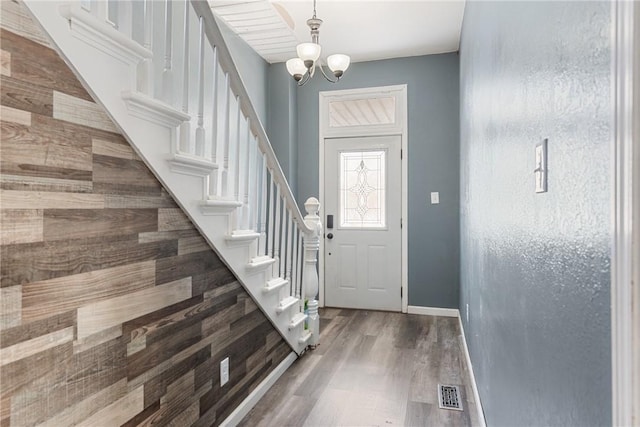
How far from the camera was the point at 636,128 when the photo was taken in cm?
49

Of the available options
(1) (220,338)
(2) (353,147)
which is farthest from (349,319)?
(1) (220,338)

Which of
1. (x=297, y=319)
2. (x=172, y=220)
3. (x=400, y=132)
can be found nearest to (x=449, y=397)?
(x=297, y=319)

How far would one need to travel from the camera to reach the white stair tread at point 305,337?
10.4ft

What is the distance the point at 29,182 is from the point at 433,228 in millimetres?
3949

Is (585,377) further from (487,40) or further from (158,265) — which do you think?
(487,40)

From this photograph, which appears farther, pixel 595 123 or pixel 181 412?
pixel 181 412

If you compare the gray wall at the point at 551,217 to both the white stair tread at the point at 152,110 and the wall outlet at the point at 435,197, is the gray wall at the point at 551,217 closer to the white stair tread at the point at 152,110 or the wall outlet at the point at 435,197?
the white stair tread at the point at 152,110

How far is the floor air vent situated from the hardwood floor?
0.03 meters

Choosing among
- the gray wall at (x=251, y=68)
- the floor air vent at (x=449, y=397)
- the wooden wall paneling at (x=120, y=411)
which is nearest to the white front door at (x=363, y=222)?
the gray wall at (x=251, y=68)

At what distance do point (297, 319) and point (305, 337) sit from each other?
0.27 metres

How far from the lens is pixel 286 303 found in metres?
2.83

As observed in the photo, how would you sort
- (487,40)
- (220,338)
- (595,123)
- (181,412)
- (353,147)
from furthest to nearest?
(353,147) → (220,338) → (487,40) → (181,412) → (595,123)

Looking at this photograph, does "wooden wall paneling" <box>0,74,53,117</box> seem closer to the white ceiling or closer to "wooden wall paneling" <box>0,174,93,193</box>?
"wooden wall paneling" <box>0,174,93,193</box>

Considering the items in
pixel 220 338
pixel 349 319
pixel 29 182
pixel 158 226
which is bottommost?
pixel 349 319
